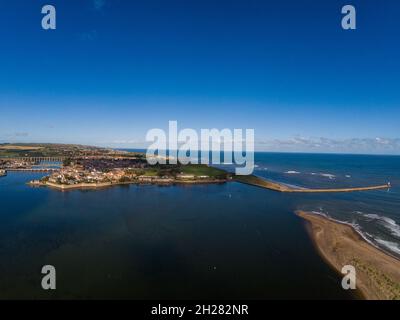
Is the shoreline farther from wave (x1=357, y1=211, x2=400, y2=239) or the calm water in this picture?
wave (x1=357, y1=211, x2=400, y2=239)

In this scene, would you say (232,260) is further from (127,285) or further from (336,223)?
(336,223)

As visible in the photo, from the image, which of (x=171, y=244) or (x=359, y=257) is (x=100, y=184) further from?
(x=359, y=257)


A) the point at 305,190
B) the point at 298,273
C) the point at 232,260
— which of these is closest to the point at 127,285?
the point at 232,260

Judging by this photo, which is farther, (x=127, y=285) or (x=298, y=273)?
(x=298, y=273)

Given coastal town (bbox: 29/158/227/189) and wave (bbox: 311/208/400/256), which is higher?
coastal town (bbox: 29/158/227/189)

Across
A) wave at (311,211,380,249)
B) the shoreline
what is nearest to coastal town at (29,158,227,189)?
the shoreline

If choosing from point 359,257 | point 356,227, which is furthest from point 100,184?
point 359,257
